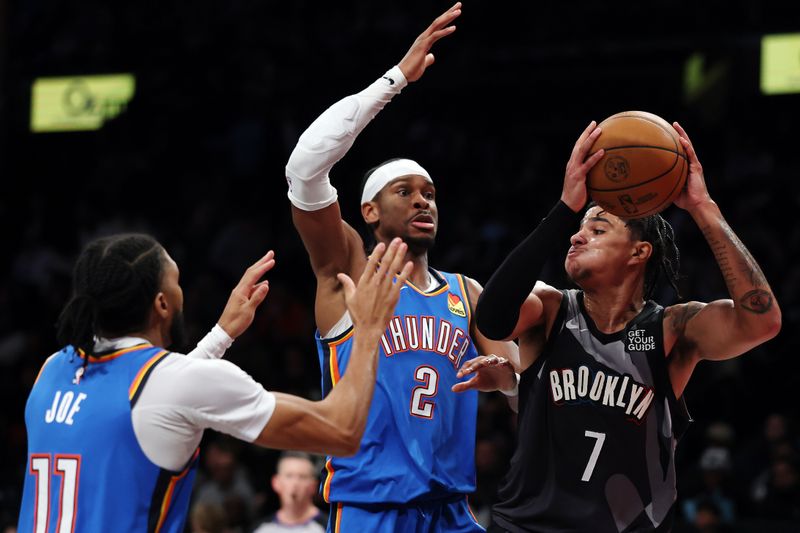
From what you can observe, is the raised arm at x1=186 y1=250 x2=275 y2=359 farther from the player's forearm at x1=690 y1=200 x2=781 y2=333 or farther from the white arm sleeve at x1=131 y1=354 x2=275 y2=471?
the player's forearm at x1=690 y1=200 x2=781 y2=333

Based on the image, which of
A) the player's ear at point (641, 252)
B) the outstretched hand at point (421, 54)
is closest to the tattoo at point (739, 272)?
the player's ear at point (641, 252)

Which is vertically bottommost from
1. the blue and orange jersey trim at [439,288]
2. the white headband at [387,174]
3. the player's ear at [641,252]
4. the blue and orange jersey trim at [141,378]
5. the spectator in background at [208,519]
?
the spectator in background at [208,519]

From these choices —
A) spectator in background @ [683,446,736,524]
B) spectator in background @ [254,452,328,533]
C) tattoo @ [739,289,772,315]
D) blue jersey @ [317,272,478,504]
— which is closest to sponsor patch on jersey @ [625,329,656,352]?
tattoo @ [739,289,772,315]

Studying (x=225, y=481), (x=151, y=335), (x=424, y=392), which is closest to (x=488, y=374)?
(x=424, y=392)

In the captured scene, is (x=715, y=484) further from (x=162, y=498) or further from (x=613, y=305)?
(x=162, y=498)

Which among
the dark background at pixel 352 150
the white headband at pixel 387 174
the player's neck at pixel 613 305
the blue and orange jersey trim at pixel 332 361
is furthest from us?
the dark background at pixel 352 150

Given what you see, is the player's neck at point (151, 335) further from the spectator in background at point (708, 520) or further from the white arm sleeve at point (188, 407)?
the spectator in background at point (708, 520)

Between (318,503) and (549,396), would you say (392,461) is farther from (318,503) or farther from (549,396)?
(318,503)

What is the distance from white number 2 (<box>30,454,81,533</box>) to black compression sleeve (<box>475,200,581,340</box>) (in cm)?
150

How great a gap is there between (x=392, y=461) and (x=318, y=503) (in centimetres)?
485

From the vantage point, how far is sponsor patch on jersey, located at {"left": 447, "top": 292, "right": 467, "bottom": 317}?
15.8 feet

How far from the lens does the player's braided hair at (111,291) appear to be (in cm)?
314

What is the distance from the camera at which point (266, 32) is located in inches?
560

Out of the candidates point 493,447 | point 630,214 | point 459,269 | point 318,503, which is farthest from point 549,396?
point 459,269
